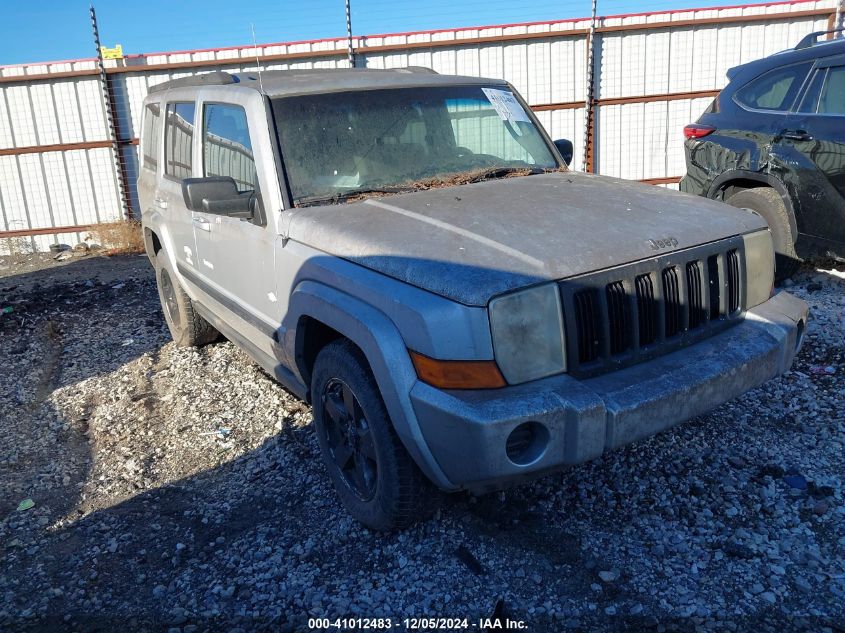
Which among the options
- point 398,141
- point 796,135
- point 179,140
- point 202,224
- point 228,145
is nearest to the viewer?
point 398,141

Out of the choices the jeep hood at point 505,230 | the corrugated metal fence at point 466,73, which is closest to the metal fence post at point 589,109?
the corrugated metal fence at point 466,73

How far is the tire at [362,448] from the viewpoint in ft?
9.29

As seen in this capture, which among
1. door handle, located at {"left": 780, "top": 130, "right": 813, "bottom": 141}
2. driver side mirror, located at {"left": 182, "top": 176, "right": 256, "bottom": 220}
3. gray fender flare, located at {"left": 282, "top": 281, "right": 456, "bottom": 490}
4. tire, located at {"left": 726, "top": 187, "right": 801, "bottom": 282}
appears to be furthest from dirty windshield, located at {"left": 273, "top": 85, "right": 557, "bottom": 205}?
tire, located at {"left": 726, "top": 187, "right": 801, "bottom": 282}

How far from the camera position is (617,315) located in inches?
107

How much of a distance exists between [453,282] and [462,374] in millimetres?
327

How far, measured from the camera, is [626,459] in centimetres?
358

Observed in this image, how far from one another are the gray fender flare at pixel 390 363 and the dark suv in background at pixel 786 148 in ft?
13.8

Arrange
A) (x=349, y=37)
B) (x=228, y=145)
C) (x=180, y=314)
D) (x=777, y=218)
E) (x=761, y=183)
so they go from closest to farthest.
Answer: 1. (x=228, y=145)
2. (x=180, y=314)
3. (x=777, y=218)
4. (x=761, y=183)
5. (x=349, y=37)

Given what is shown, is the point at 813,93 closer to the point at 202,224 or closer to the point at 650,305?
the point at 650,305

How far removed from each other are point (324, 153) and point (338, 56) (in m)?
8.34

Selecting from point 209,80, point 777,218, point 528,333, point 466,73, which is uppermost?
point 466,73

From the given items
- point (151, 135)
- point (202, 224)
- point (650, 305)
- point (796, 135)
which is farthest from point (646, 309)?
point (151, 135)

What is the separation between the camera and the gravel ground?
2.69m

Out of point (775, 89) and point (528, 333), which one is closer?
point (528, 333)
